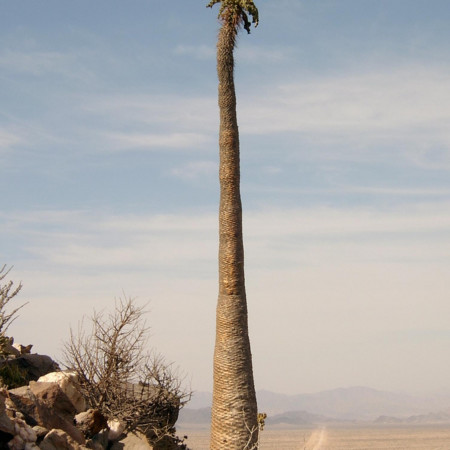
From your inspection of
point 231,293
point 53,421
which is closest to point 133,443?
point 53,421

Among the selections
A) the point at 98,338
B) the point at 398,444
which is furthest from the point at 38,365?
the point at 398,444

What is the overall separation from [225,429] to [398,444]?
A: 52761 millimetres

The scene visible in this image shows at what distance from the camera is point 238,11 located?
57.9 feet

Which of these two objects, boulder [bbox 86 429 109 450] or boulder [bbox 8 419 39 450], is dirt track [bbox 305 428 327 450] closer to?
boulder [bbox 86 429 109 450]

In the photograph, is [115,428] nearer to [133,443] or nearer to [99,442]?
[133,443]

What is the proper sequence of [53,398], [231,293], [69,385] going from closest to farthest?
[53,398] → [69,385] → [231,293]

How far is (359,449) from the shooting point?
56688 mm

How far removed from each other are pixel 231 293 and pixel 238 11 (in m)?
7.25

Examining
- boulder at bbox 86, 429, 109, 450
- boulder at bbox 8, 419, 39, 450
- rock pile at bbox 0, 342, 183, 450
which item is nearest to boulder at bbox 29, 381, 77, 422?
rock pile at bbox 0, 342, 183, 450

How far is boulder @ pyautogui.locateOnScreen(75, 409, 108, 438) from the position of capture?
45.4ft

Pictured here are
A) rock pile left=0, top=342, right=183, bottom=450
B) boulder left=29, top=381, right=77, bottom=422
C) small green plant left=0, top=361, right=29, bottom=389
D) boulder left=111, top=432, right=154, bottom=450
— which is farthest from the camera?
small green plant left=0, top=361, right=29, bottom=389

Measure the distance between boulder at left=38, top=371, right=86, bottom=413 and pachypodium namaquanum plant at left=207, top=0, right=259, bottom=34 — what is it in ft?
31.4

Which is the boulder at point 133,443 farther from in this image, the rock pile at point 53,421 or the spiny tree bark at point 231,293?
the spiny tree bark at point 231,293

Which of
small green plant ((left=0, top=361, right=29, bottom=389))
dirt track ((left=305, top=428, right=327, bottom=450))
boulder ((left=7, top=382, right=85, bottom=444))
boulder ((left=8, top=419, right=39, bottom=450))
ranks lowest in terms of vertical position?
dirt track ((left=305, top=428, right=327, bottom=450))
